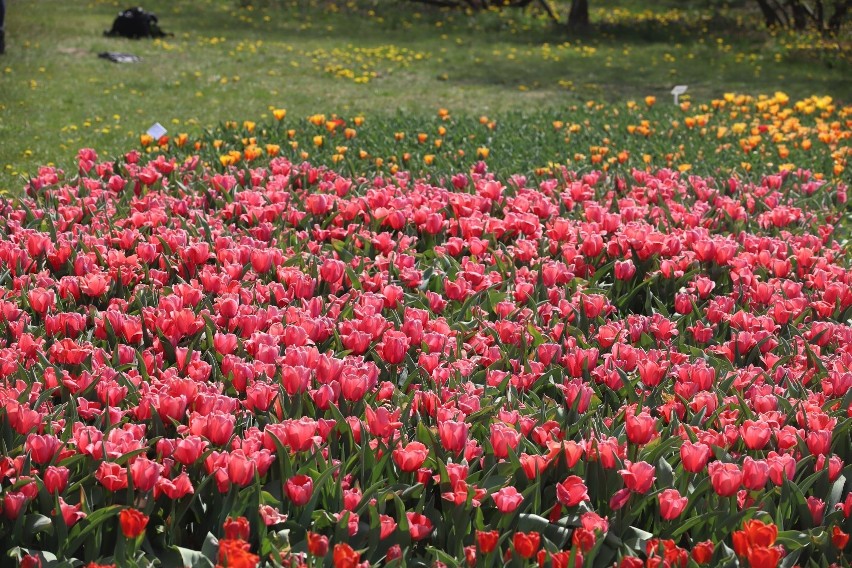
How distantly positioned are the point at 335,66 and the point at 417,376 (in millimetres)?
13021

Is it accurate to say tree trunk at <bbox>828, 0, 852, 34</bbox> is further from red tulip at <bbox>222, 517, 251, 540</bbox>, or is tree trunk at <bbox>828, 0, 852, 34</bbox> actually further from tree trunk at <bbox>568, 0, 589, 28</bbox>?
red tulip at <bbox>222, 517, 251, 540</bbox>

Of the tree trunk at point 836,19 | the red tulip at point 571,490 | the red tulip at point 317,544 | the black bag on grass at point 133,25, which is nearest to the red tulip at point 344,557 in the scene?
the red tulip at point 317,544

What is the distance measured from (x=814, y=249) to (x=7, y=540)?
Answer: 3.75 m

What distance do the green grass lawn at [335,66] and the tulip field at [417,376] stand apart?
3484 mm

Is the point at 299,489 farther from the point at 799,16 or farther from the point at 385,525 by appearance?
the point at 799,16

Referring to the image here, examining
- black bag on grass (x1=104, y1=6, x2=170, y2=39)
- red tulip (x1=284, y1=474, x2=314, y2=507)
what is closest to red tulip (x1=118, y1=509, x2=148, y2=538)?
red tulip (x1=284, y1=474, x2=314, y2=507)

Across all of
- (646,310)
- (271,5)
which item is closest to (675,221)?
(646,310)

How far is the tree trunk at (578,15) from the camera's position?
21031mm

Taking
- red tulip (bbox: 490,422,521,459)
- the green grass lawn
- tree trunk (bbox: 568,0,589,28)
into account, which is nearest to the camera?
red tulip (bbox: 490,422,521,459)

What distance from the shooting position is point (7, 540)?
7.83 feet

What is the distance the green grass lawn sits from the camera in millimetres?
11766

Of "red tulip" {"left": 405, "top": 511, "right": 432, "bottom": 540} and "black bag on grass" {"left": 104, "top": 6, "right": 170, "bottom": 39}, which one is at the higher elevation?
"black bag on grass" {"left": 104, "top": 6, "right": 170, "bottom": 39}

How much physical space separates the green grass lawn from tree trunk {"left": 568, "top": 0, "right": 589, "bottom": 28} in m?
0.34

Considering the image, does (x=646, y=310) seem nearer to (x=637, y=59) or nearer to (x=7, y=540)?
(x=7, y=540)
